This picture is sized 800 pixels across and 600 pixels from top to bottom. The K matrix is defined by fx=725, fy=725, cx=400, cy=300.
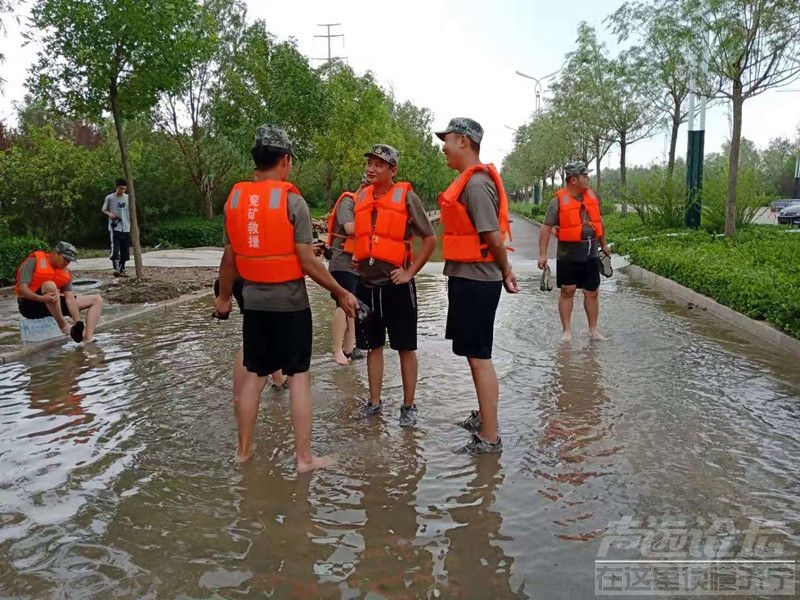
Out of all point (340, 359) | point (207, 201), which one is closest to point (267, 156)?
point (340, 359)

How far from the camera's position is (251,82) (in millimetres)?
21766

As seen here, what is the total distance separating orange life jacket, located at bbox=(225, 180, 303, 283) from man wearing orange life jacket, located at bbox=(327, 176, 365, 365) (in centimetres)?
206

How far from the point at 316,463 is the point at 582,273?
433 centimetres

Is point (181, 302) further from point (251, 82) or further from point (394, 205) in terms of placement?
point (251, 82)

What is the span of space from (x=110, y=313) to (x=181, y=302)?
1.38 metres

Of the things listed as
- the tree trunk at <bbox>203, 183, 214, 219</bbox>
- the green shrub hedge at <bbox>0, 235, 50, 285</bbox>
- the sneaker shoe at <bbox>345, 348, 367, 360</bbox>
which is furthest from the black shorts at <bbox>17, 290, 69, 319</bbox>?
the tree trunk at <bbox>203, 183, 214, 219</bbox>

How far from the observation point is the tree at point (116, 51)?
1079cm

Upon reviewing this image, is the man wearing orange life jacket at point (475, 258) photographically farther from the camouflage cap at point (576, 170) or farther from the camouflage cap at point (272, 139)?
the camouflage cap at point (576, 170)

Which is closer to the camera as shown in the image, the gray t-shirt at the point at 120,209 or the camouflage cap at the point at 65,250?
the camouflage cap at the point at 65,250

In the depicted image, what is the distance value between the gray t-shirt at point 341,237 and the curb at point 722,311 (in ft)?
14.3

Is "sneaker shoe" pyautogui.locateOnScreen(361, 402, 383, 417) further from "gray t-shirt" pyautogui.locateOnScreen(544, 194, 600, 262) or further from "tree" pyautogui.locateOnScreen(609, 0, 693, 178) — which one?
"tree" pyautogui.locateOnScreen(609, 0, 693, 178)

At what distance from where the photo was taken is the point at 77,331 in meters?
7.80

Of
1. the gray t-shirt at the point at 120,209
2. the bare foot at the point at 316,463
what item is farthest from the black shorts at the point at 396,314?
the gray t-shirt at the point at 120,209

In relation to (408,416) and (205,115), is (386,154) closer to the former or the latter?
(408,416)
